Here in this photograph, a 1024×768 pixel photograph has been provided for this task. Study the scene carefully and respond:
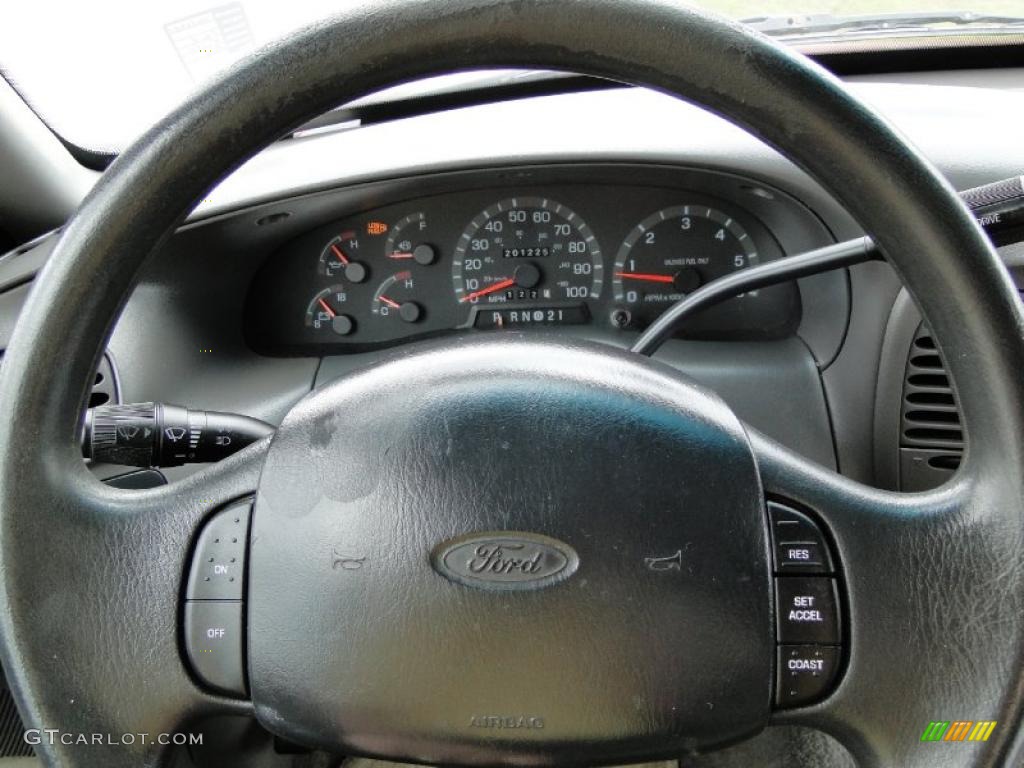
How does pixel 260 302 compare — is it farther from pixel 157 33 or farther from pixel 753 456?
pixel 753 456

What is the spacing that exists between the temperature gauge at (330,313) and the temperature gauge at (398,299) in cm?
6

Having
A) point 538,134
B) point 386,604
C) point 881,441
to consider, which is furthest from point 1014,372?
point 538,134

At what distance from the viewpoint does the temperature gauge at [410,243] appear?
1895 millimetres

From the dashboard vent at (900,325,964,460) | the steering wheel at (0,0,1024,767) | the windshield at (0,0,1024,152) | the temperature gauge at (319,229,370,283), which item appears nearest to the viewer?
the steering wheel at (0,0,1024,767)

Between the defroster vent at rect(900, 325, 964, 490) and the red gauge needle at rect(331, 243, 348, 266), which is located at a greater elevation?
the red gauge needle at rect(331, 243, 348, 266)

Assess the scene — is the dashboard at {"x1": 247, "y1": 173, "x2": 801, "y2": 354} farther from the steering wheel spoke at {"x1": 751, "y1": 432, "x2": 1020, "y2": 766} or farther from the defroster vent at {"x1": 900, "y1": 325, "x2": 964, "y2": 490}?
the steering wheel spoke at {"x1": 751, "y1": 432, "x2": 1020, "y2": 766}

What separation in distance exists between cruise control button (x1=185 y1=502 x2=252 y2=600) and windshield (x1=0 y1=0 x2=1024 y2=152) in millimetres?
1231

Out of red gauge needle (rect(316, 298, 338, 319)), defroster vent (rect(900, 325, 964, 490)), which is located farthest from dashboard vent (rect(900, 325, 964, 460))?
red gauge needle (rect(316, 298, 338, 319))

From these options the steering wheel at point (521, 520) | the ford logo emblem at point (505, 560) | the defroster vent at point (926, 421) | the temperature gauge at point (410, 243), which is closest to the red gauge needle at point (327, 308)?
the temperature gauge at point (410, 243)

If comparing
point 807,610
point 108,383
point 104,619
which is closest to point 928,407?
point 807,610

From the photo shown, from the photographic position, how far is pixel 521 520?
0.75m

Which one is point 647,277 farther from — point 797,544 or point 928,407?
point 797,544

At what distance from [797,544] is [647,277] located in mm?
1138

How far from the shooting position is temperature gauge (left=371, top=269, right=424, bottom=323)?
1941 mm
